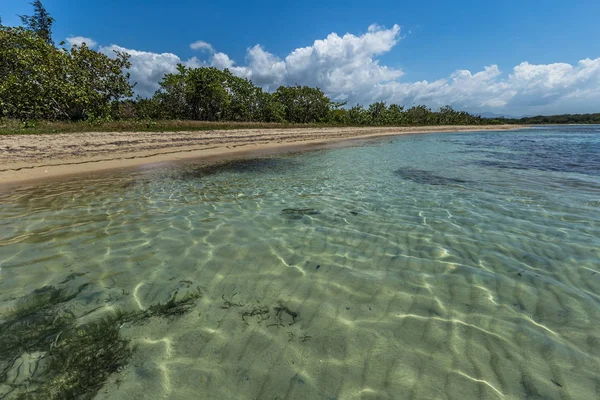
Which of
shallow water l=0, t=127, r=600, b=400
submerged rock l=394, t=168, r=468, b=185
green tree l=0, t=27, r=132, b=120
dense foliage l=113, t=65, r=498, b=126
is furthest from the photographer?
dense foliage l=113, t=65, r=498, b=126

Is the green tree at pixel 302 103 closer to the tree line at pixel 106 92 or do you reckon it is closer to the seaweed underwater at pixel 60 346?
the tree line at pixel 106 92

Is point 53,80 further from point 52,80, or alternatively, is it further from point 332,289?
point 332,289

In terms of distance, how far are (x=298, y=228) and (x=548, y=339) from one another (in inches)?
159

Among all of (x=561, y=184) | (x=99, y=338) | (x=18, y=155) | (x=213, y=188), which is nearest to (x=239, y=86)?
(x=18, y=155)

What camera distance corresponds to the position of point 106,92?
29.3m

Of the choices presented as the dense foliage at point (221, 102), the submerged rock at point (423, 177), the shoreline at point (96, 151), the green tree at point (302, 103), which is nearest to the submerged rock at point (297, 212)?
the submerged rock at point (423, 177)

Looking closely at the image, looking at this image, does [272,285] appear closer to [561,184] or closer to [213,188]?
[213,188]

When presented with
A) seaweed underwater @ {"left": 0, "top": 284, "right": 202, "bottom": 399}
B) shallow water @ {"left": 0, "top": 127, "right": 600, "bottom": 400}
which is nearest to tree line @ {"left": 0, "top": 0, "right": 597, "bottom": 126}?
shallow water @ {"left": 0, "top": 127, "right": 600, "bottom": 400}

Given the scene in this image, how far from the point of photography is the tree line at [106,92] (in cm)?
2325

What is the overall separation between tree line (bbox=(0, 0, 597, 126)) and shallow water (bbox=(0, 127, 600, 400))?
23538 mm

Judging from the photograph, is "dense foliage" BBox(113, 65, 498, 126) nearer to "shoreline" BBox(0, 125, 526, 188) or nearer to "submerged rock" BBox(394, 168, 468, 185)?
"shoreline" BBox(0, 125, 526, 188)

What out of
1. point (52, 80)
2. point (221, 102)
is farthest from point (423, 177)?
point (221, 102)

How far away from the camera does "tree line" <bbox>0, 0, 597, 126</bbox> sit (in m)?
Result: 23.2

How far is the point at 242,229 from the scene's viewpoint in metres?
5.67
